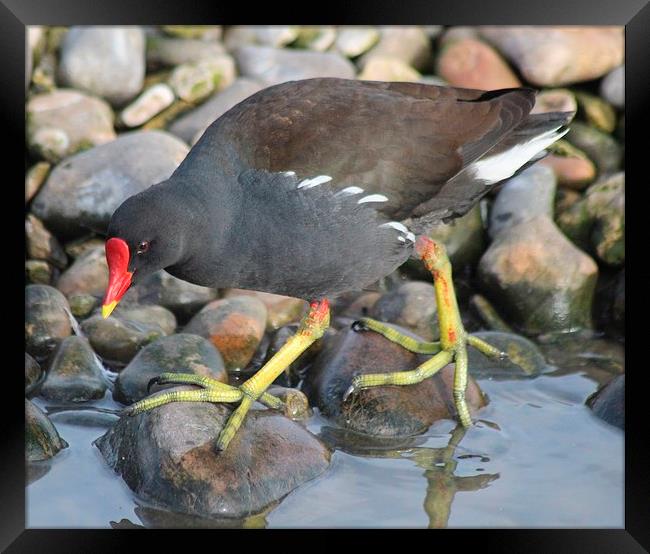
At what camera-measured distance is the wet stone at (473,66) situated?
8547 millimetres

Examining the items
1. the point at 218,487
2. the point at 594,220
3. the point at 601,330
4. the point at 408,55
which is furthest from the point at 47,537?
the point at 408,55

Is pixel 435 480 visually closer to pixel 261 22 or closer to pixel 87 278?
pixel 261 22

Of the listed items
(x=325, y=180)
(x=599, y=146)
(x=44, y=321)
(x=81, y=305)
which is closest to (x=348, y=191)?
(x=325, y=180)

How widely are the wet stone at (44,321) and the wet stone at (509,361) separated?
2.55 meters

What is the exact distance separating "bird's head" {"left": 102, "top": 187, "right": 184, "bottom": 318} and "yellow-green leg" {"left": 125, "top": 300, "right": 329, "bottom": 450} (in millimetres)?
607

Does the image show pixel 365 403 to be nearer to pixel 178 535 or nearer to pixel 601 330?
pixel 178 535

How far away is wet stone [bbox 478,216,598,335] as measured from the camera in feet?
22.0

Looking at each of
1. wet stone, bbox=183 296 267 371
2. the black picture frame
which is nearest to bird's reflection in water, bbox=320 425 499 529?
the black picture frame

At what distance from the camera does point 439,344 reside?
18.3 ft

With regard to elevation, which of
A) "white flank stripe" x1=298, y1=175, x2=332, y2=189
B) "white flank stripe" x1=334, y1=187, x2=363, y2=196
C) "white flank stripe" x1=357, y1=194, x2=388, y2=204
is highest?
"white flank stripe" x1=298, y1=175, x2=332, y2=189

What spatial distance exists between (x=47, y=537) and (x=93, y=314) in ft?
9.04

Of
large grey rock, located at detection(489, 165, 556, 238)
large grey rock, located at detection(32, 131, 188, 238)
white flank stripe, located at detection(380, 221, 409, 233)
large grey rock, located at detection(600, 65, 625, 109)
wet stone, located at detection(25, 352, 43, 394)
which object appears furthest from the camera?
large grey rock, located at detection(600, 65, 625, 109)

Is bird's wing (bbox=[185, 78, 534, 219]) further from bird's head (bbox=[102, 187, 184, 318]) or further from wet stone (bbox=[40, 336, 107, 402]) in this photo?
wet stone (bbox=[40, 336, 107, 402])

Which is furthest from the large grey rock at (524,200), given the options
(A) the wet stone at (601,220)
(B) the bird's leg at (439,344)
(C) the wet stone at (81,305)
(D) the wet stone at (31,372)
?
(D) the wet stone at (31,372)
